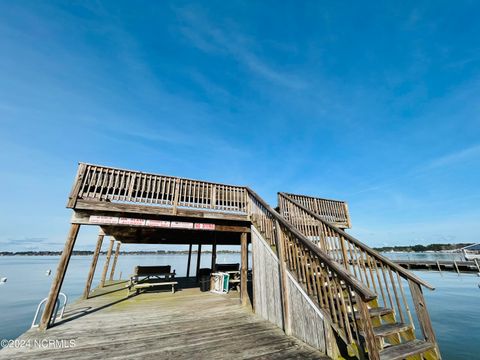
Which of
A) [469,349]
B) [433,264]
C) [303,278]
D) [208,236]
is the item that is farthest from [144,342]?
[433,264]

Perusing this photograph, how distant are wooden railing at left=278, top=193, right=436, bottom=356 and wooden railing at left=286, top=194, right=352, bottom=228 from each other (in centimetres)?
213

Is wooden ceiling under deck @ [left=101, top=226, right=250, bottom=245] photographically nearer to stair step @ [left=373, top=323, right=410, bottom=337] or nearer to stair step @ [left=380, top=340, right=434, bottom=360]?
stair step @ [left=373, top=323, right=410, bottom=337]

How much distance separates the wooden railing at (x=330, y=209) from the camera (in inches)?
392

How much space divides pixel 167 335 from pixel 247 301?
350 cm

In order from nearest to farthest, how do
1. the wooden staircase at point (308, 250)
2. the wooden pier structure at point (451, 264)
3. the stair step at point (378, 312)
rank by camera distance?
the wooden staircase at point (308, 250)
the stair step at point (378, 312)
the wooden pier structure at point (451, 264)

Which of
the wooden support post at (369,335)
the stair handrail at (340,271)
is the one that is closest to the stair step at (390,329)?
the wooden support post at (369,335)

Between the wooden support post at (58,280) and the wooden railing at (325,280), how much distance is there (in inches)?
225

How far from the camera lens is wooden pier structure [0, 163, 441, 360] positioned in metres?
3.70

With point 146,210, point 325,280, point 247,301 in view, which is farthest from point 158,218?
point 325,280

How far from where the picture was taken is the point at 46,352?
4.04 m

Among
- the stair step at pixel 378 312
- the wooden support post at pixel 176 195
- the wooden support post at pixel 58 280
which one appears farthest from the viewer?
the wooden support post at pixel 176 195

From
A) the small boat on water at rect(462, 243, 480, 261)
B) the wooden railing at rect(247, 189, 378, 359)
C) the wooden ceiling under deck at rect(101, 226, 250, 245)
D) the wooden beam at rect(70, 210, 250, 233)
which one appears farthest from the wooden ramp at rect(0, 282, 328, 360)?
the small boat on water at rect(462, 243, 480, 261)

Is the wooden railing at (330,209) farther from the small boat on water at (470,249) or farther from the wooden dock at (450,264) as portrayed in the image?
the small boat on water at (470,249)

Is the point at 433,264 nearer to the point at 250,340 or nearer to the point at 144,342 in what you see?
the point at 250,340
